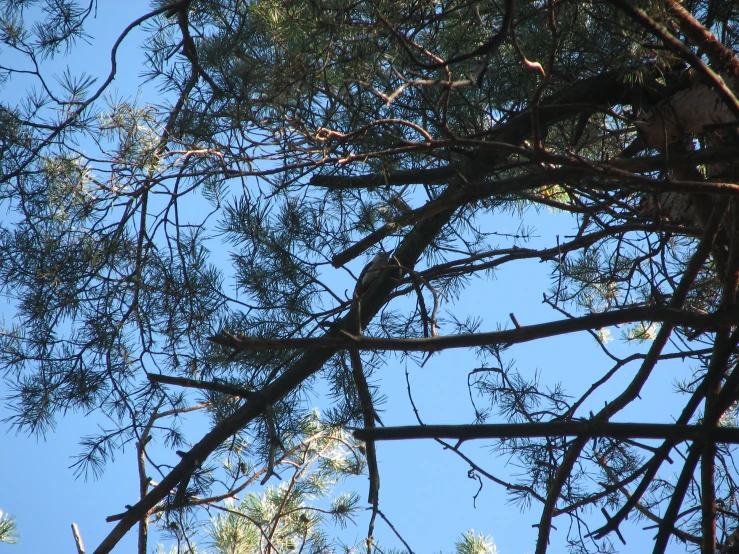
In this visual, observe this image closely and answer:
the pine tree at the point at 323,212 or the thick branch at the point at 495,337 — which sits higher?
the pine tree at the point at 323,212

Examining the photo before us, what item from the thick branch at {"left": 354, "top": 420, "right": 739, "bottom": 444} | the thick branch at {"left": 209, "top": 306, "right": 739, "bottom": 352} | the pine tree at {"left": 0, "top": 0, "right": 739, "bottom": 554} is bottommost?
the thick branch at {"left": 354, "top": 420, "right": 739, "bottom": 444}

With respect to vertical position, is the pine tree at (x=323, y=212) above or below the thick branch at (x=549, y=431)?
above

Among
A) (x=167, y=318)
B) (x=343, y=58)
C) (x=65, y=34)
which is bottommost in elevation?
(x=167, y=318)

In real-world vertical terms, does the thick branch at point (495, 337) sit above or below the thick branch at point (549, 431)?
above

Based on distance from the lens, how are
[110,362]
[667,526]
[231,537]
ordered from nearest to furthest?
[667,526] → [110,362] → [231,537]

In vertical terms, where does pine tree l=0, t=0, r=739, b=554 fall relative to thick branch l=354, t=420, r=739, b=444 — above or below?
above

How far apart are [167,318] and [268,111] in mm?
595

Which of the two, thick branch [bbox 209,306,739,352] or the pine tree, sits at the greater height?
the pine tree

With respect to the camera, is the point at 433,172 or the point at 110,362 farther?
the point at 110,362

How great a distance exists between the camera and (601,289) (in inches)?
79.4

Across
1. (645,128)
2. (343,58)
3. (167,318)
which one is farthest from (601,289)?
(167,318)

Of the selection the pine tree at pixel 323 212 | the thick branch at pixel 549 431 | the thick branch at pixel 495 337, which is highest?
the pine tree at pixel 323 212

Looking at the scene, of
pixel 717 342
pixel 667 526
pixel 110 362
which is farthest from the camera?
pixel 110 362

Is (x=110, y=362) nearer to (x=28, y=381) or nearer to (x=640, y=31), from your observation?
(x=28, y=381)
